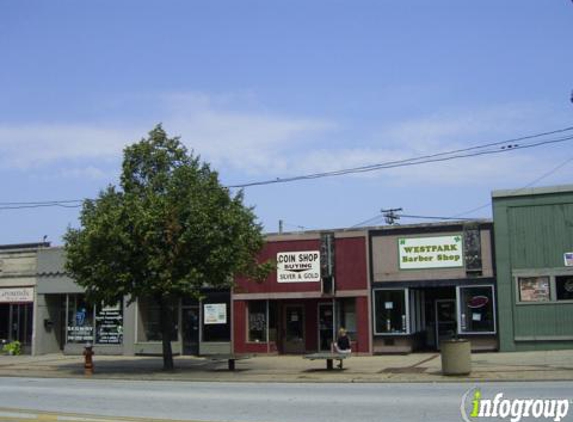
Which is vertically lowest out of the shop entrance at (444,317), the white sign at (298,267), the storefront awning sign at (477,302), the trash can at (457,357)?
the trash can at (457,357)

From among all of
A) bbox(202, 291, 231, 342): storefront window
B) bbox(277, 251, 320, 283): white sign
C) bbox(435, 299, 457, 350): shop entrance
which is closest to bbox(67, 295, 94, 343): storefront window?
bbox(202, 291, 231, 342): storefront window

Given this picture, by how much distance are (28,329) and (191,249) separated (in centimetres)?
1615

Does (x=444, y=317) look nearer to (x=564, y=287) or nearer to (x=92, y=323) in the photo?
(x=564, y=287)

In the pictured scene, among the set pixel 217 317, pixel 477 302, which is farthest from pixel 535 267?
pixel 217 317

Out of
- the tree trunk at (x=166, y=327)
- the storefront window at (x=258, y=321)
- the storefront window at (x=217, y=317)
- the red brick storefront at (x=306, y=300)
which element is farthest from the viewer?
the storefront window at (x=217, y=317)

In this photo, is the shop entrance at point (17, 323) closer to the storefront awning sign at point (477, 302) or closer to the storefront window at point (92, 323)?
the storefront window at point (92, 323)

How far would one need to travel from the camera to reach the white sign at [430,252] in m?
28.2

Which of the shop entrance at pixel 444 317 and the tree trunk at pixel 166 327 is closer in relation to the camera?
the tree trunk at pixel 166 327

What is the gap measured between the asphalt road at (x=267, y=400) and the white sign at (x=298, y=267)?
1044 cm

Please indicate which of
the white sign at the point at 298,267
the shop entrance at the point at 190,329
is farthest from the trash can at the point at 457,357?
the shop entrance at the point at 190,329

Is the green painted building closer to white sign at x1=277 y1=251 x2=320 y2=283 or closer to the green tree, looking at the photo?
white sign at x1=277 y1=251 x2=320 y2=283

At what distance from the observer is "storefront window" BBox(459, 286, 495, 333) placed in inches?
1090

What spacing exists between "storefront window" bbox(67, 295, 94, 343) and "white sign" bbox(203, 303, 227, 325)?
241 inches

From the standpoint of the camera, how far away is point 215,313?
103 ft
